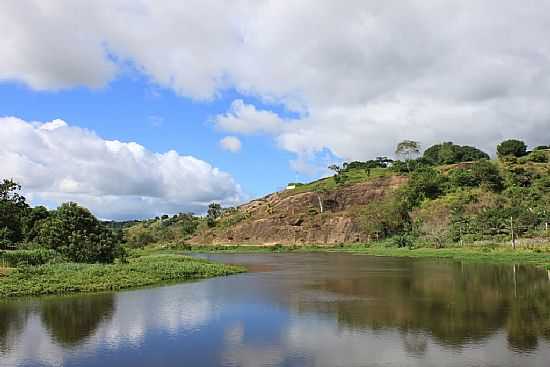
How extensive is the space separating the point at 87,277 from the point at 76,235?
7726 millimetres

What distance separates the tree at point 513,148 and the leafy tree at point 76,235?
376 feet

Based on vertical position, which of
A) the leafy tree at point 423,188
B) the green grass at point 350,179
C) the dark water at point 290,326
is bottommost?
the dark water at point 290,326

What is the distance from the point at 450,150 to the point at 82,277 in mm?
127789

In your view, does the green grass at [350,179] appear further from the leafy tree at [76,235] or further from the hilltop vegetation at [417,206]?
the leafy tree at [76,235]

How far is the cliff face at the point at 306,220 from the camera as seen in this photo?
4513 inches

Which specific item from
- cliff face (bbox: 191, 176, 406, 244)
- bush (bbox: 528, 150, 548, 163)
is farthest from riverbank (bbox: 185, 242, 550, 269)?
bush (bbox: 528, 150, 548, 163)

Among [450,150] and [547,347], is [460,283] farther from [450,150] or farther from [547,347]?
[450,150]

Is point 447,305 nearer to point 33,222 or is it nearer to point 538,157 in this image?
point 33,222

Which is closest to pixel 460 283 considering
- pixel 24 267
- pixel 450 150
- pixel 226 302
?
pixel 226 302

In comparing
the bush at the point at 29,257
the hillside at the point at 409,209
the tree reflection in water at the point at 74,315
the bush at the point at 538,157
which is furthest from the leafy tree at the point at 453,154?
the tree reflection in water at the point at 74,315

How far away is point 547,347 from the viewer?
698 inches

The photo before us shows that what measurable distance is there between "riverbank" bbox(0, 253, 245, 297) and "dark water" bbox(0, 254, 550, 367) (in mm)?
2538

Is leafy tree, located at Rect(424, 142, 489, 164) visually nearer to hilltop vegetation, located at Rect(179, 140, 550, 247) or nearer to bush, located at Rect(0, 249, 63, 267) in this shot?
hilltop vegetation, located at Rect(179, 140, 550, 247)

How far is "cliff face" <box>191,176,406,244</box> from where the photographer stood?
376 ft
